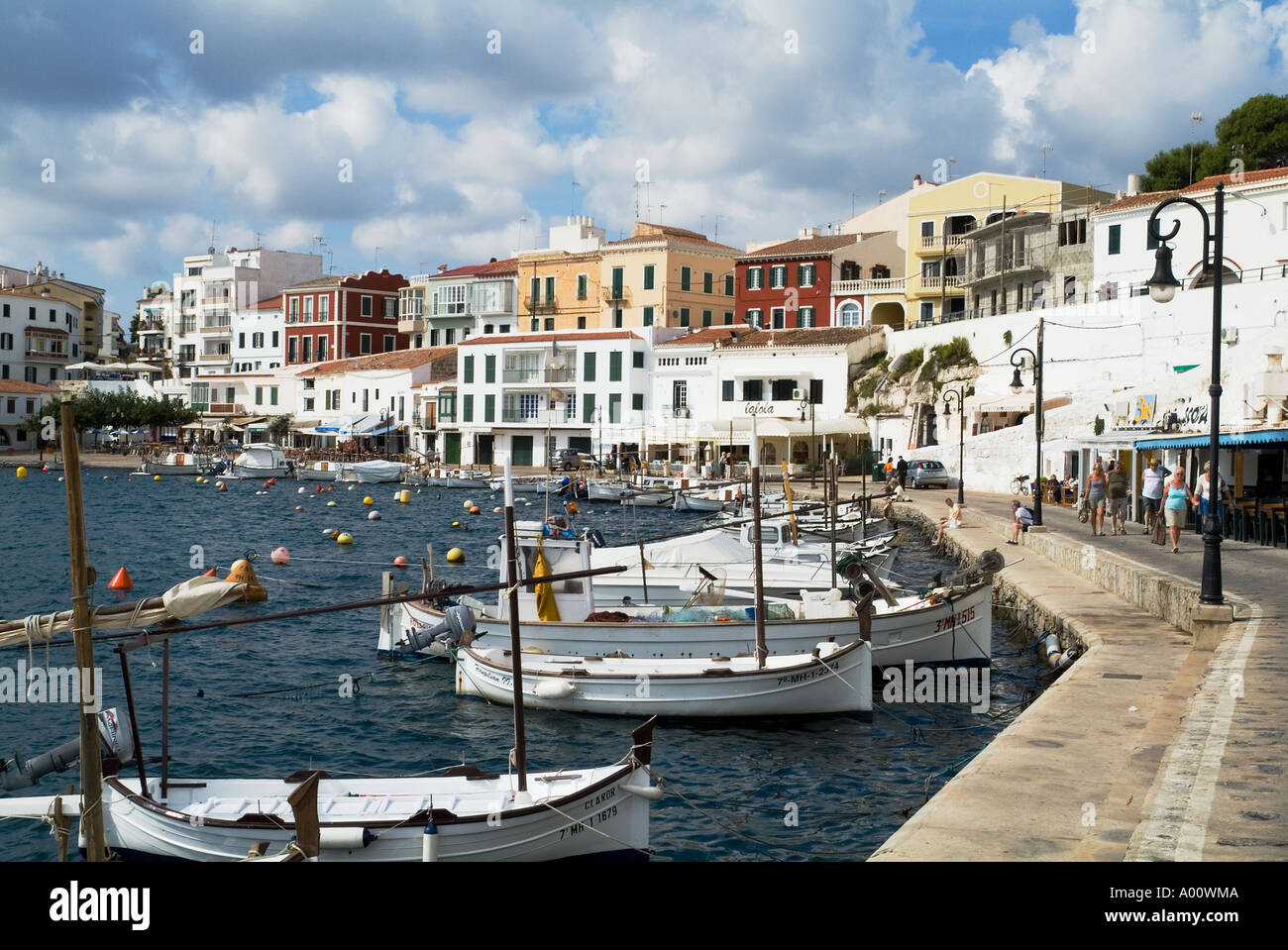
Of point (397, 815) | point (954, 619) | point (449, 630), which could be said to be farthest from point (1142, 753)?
point (449, 630)

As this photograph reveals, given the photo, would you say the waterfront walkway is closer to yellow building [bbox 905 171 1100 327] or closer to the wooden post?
the wooden post

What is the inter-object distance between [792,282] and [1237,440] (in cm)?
5161

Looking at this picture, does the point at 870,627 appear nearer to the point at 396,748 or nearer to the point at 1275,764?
the point at 396,748

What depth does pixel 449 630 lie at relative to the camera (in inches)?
798

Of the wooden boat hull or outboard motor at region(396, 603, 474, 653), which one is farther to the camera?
outboard motor at region(396, 603, 474, 653)

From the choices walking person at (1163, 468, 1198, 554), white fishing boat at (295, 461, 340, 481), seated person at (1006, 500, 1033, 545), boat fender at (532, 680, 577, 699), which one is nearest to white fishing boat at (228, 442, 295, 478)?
white fishing boat at (295, 461, 340, 481)

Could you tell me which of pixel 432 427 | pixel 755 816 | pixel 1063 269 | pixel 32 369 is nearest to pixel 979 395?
pixel 1063 269

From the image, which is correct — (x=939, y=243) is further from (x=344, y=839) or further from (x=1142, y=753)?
(x=344, y=839)

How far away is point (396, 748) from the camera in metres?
16.3

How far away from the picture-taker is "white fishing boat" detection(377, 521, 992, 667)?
62.1 ft

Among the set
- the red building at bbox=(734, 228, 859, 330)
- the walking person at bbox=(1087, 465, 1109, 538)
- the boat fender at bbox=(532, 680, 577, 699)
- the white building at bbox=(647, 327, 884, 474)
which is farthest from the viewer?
the red building at bbox=(734, 228, 859, 330)

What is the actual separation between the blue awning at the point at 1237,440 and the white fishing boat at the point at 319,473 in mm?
56794

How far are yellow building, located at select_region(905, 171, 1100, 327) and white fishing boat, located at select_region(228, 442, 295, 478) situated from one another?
40050mm
